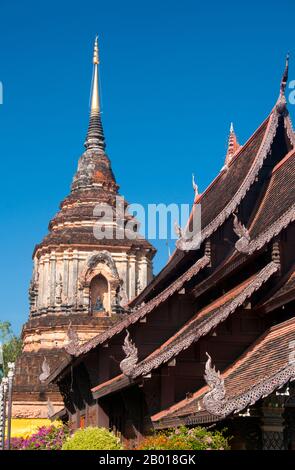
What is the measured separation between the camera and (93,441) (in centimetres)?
1425

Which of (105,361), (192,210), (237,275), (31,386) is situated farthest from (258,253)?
(31,386)

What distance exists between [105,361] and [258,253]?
4.14 metres

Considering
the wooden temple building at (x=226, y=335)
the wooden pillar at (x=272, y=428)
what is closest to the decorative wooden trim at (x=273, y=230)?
the wooden temple building at (x=226, y=335)

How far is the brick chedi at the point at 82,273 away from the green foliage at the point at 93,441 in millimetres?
15963

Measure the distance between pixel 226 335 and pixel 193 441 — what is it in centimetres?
320

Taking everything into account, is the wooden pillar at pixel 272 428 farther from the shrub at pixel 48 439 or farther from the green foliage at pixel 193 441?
Answer: the shrub at pixel 48 439

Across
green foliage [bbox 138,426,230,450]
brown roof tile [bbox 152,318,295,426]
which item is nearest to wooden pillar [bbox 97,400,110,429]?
brown roof tile [bbox 152,318,295,426]

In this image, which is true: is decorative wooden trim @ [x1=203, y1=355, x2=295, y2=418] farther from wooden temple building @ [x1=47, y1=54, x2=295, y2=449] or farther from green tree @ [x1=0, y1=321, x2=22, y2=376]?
green tree @ [x1=0, y1=321, x2=22, y2=376]

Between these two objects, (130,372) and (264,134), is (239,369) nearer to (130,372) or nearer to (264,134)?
(130,372)

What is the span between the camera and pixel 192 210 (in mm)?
22672

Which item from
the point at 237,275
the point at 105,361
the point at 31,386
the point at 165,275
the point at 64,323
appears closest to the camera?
the point at 237,275

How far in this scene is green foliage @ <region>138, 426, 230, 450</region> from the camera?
12148mm

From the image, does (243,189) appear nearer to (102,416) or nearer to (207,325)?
(207,325)

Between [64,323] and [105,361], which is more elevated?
[64,323]
